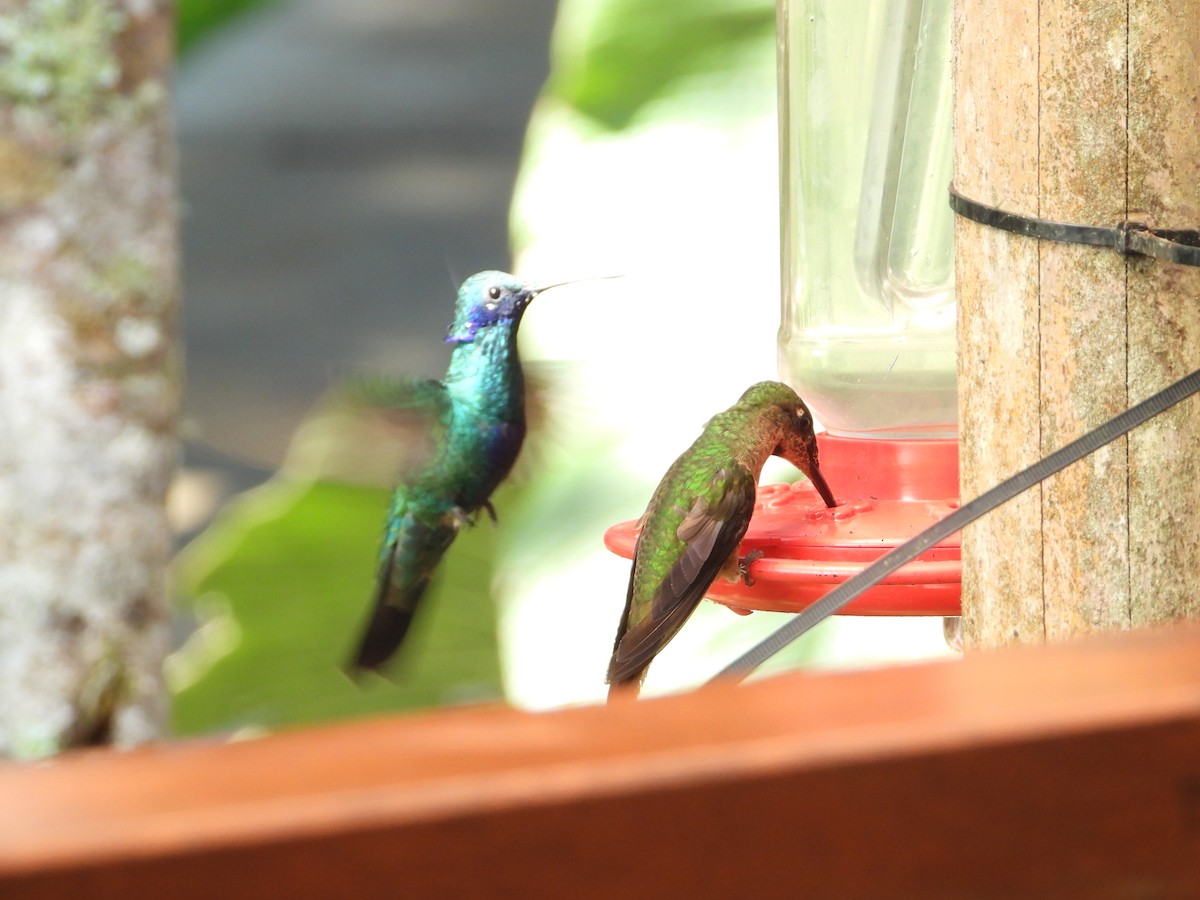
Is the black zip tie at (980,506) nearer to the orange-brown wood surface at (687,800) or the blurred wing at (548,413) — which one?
the orange-brown wood surface at (687,800)

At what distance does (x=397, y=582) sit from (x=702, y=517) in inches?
19.8

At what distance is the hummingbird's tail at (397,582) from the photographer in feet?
5.63

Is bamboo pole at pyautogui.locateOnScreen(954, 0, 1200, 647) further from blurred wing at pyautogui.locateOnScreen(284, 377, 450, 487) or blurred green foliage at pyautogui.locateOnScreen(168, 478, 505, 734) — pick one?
blurred green foliage at pyautogui.locateOnScreen(168, 478, 505, 734)

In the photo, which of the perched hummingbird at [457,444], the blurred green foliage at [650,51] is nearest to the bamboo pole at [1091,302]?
the perched hummingbird at [457,444]

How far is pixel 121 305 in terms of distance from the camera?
81 cm

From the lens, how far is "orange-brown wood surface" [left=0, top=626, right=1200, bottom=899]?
0.36 m

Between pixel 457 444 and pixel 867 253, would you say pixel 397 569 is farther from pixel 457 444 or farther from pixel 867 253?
pixel 867 253

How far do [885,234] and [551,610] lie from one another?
138cm

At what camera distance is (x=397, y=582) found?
1.73 meters

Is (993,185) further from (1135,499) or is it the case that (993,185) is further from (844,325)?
(844,325)

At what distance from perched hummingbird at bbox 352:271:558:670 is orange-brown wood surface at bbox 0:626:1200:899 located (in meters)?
1.21

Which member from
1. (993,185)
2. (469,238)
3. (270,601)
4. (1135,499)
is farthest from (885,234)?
(469,238)

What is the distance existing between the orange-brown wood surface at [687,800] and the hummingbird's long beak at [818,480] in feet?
3.29

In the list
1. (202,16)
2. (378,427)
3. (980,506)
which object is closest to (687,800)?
(980,506)
